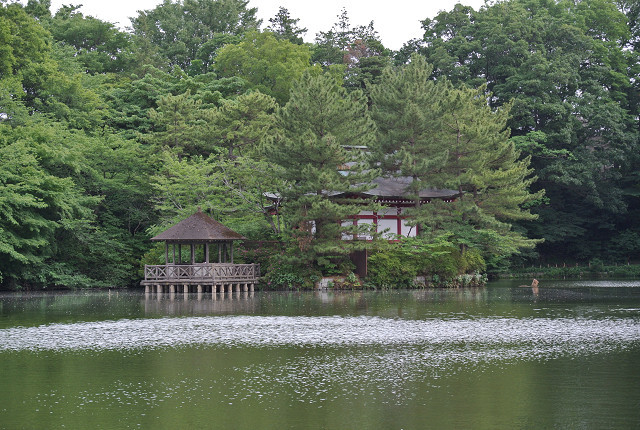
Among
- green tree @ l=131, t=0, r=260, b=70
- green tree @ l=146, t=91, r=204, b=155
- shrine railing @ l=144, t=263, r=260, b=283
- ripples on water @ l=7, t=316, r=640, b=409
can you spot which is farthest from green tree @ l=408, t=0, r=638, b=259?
ripples on water @ l=7, t=316, r=640, b=409

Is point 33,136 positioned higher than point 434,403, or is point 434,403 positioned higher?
point 33,136

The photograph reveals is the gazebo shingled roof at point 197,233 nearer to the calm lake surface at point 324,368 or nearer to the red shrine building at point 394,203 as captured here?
the red shrine building at point 394,203

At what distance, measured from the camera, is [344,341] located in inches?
651

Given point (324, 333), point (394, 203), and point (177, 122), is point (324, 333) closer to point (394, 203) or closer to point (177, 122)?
point (394, 203)

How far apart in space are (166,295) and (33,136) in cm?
1012

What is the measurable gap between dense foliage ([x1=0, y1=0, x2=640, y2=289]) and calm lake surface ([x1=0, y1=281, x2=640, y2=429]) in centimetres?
1020

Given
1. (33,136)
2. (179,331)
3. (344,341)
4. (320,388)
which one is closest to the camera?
(320,388)

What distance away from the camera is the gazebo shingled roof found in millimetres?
32031

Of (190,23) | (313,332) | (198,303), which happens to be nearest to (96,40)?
(190,23)

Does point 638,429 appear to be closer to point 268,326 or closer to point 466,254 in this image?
point 268,326

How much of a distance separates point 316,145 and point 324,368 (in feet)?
65.3

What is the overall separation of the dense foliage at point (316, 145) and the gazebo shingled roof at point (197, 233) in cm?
282

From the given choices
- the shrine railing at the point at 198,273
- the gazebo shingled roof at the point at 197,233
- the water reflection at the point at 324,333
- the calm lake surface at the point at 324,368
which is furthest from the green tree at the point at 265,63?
the water reflection at the point at 324,333

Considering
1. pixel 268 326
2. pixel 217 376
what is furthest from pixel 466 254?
pixel 217 376
